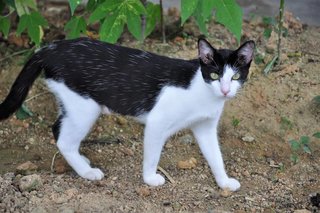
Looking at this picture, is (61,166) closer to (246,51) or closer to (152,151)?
(152,151)

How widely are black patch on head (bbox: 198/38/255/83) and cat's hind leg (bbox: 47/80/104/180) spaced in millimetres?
638

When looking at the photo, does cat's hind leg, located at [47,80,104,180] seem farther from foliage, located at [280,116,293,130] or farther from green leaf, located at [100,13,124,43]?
foliage, located at [280,116,293,130]

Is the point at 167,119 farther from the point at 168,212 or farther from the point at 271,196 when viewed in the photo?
the point at 271,196

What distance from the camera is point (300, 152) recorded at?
11.6 ft

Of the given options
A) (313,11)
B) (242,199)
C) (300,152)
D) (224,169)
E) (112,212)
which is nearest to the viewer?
(112,212)

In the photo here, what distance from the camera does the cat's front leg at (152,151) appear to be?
3010mm

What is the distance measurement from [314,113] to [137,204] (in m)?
1.35

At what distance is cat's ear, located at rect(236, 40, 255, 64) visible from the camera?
2.74 m

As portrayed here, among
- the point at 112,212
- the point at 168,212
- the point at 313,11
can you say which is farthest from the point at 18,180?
the point at 313,11

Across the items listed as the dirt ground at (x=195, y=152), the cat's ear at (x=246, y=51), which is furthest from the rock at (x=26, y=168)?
the cat's ear at (x=246, y=51)

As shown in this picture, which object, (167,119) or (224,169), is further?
(224,169)

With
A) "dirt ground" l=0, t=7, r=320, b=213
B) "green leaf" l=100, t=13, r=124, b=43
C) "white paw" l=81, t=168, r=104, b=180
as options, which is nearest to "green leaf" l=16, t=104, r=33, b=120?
"dirt ground" l=0, t=7, r=320, b=213

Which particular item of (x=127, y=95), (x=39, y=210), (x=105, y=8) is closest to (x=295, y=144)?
(x=127, y=95)

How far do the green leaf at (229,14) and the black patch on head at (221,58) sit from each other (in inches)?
3.5
